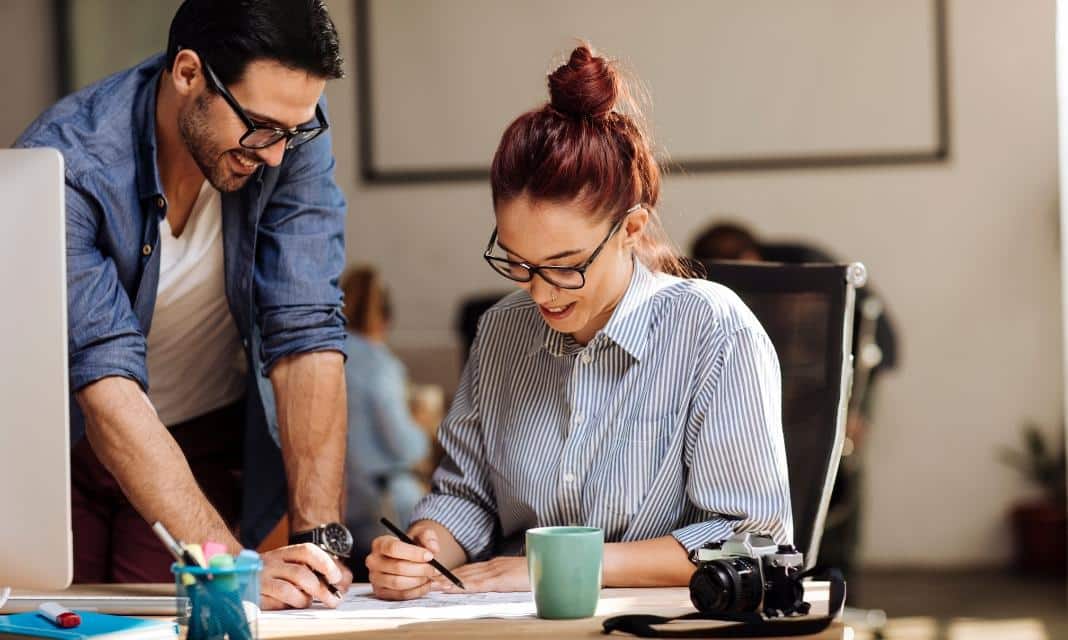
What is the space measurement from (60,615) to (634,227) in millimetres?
808

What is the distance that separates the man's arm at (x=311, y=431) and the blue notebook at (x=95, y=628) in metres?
0.55

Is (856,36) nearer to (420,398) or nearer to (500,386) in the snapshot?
(420,398)

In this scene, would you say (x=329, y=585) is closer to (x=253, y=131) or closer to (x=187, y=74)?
(x=253, y=131)

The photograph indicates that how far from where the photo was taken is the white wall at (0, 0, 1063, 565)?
5078 millimetres

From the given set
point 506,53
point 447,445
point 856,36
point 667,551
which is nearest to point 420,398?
point 506,53

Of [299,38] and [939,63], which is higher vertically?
[939,63]

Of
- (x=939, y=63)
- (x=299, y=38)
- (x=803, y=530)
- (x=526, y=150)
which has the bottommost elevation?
(x=803, y=530)

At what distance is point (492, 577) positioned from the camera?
1.61m

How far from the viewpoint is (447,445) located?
1.90 meters

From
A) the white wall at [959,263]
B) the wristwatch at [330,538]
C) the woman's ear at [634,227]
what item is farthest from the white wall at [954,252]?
the woman's ear at [634,227]

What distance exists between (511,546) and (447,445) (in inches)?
6.5

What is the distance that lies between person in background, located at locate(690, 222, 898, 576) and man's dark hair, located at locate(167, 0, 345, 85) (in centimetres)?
220

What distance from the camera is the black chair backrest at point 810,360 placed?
1.93 metres

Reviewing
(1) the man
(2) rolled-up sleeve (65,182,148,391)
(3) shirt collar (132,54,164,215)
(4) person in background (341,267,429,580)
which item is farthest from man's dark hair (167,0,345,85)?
(4) person in background (341,267,429,580)
